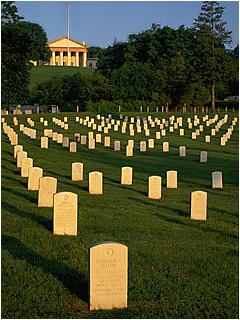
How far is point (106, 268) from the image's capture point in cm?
794

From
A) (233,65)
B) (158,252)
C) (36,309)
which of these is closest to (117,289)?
(36,309)

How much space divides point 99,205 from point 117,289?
730 cm

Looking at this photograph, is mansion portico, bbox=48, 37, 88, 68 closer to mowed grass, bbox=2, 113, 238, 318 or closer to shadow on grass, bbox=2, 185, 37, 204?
A: mowed grass, bbox=2, 113, 238, 318

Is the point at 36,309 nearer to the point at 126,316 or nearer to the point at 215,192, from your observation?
the point at 126,316

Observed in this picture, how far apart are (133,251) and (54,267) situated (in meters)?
1.55

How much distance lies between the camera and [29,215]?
44.1 ft

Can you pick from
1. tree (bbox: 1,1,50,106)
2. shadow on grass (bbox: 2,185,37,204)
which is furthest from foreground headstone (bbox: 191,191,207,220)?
tree (bbox: 1,1,50,106)

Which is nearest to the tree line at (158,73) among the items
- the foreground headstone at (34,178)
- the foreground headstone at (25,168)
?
the foreground headstone at (25,168)

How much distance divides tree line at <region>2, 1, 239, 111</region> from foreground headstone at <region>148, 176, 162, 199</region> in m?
44.8

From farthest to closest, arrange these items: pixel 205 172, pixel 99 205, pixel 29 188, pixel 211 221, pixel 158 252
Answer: pixel 205 172, pixel 29 188, pixel 99 205, pixel 211 221, pixel 158 252

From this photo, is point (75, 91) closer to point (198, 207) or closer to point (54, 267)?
point (198, 207)

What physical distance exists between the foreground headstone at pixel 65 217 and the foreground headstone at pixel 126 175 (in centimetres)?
791

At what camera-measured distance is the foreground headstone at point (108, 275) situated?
789cm

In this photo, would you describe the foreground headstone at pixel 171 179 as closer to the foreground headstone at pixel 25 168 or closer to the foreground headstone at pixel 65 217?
the foreground headstone at pixel 25 168
